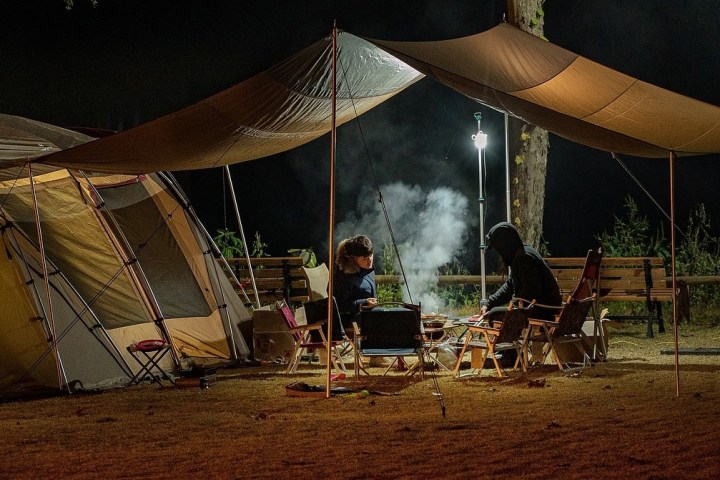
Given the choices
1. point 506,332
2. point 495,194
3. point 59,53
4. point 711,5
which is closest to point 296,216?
point 495,194

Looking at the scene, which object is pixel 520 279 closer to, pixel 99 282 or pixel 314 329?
pixel 314 329

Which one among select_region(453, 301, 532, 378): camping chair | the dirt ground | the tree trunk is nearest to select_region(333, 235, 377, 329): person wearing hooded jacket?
the dirt ground

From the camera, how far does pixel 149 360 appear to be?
8.38 meters

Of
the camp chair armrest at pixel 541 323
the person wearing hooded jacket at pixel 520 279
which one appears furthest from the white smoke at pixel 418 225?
the camp chair armrest at pixel 541 323

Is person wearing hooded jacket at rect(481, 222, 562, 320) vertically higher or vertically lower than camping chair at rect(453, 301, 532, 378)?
higher

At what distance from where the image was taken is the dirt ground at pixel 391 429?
15.8 feet

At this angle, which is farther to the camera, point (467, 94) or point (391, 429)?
point (467, 94)

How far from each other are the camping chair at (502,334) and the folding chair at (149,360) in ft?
8.54

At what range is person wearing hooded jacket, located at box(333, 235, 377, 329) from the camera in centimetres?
880

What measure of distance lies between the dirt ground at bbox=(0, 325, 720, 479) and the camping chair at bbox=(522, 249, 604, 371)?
30 cm

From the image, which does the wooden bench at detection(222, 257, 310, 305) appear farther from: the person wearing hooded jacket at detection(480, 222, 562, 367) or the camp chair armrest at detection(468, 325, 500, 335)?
the camp chair armrest at detection(468, 325, 500, 335)

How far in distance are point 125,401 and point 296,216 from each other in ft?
46.9

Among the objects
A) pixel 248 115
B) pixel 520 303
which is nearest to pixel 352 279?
pixel 520 303

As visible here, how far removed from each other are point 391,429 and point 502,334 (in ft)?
8.20
